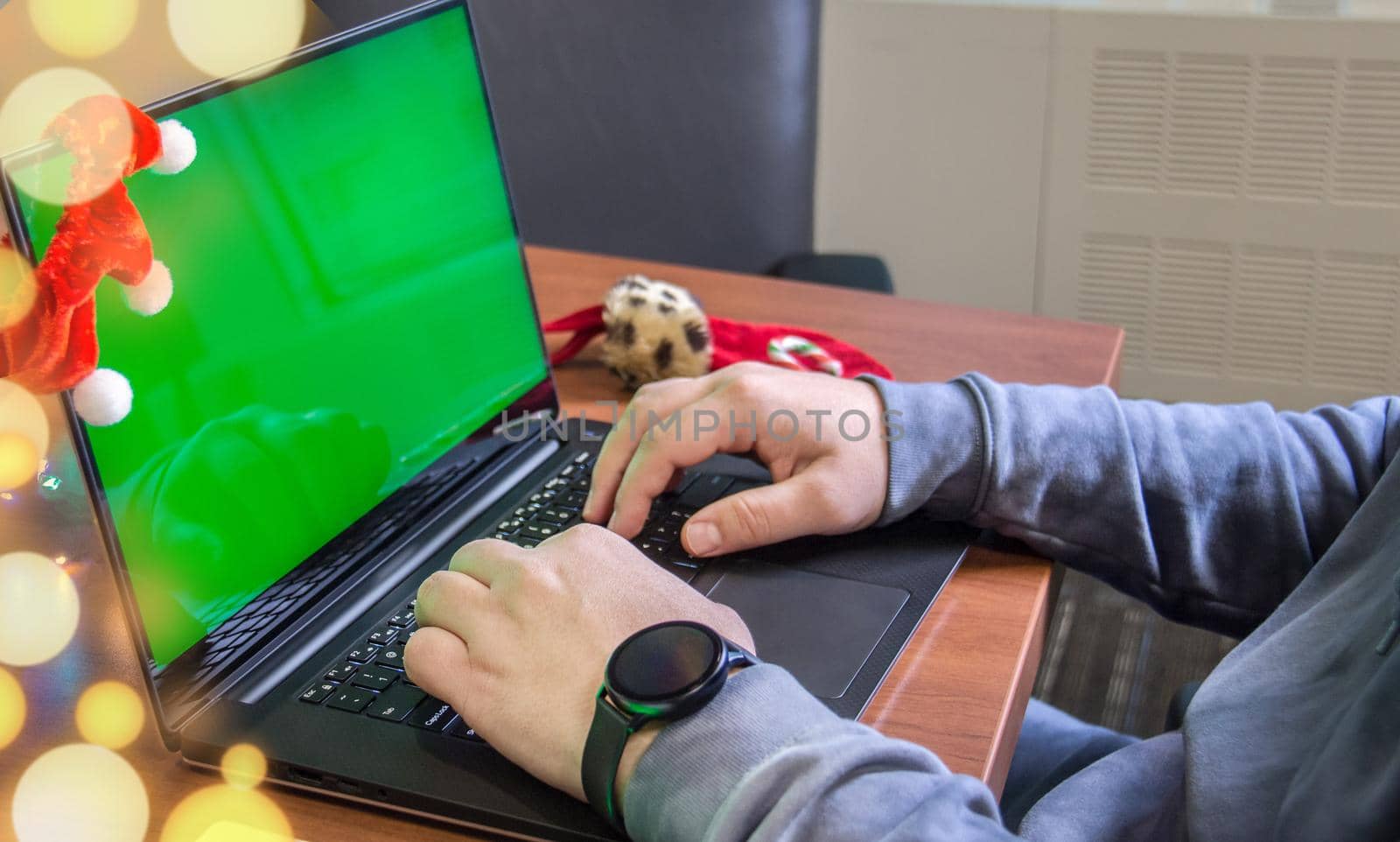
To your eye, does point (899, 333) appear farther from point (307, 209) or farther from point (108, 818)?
point (108, 818)

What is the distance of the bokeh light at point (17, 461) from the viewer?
0.75m

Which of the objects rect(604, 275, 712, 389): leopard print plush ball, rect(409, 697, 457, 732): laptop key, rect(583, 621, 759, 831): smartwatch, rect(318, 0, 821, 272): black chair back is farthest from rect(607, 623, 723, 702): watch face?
rect(318, 0, 821, 272): black chair back

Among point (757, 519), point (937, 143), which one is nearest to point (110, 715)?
point (757, 519)

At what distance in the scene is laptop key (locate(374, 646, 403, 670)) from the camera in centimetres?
69

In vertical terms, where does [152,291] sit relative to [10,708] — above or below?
above

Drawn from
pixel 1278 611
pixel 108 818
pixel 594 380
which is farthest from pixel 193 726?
pixel 1278 611

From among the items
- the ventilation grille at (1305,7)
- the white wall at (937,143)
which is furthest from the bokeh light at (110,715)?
the ventilation grille at (1305,7)

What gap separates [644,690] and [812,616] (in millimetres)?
173

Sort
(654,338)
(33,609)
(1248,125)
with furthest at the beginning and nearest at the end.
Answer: (1248,125) → (654,338) → (33,609)

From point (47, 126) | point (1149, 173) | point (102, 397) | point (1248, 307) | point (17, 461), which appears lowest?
point (1248, 307)

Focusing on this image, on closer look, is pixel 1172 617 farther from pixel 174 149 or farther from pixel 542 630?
pixel 174 149

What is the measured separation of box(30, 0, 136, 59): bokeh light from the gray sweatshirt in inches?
21.9

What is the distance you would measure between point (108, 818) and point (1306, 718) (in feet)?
1.96

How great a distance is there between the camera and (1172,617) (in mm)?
868
